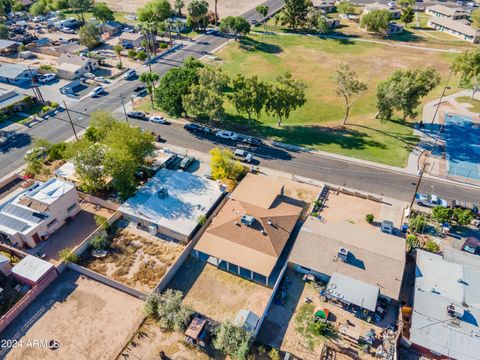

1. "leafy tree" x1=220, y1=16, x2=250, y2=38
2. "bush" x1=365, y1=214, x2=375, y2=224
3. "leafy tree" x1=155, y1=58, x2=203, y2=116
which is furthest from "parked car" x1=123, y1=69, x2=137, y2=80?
"bush" x1=365, y1=214, x2=375, y2=224

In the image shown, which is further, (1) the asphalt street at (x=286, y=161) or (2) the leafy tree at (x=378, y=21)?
(2) the leafy tree at (x=378, y=21)

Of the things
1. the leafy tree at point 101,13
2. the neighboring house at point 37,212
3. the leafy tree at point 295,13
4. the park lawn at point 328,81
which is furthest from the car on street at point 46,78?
the leafy tree at point 295,13

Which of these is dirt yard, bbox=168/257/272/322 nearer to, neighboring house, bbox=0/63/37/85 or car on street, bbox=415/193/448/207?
car on street, bbox=415/193/448/207

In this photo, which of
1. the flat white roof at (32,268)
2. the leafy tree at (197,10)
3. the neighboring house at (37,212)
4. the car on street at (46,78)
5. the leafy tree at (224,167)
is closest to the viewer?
the flat white roof at (32,268)

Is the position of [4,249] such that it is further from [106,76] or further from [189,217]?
[106,76]

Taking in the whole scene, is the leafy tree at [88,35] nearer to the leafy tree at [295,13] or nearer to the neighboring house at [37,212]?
the leafy tree at [295,13]

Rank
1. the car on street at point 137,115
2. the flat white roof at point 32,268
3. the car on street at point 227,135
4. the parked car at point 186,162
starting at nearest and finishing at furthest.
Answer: the flat white roof at point 32,268 → the parked car at point 186,162 → the car on street at point 227,135 → the car on street at point 137,115
